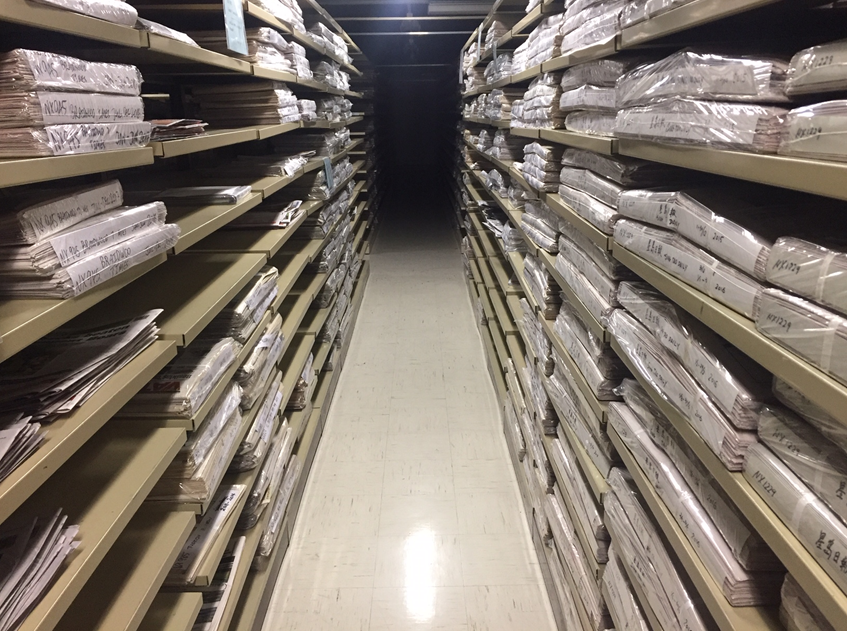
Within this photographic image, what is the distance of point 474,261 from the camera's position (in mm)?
5484

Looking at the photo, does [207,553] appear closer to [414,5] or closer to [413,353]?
[413,353]

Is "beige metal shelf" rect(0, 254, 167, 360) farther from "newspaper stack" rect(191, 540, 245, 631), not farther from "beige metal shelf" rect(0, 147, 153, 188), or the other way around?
"newspaper stack" rect(191, 540, 245, 631)

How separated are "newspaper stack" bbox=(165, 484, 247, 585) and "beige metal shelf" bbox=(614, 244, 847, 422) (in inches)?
54.1

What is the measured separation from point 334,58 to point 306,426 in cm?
273

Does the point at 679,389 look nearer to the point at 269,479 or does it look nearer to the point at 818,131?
the point at 818,131

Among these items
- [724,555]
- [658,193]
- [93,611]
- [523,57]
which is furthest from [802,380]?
[523,57]

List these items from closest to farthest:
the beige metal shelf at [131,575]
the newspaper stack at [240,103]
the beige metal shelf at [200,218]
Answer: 1. the beige metal shelf at [131,575]
2. the beige metal shelf at [200,218]
3. the newspaper stack at [240,103]

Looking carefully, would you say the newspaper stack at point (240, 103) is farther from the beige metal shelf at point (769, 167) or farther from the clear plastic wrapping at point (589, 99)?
the beige metal shelf at point (769, 167)

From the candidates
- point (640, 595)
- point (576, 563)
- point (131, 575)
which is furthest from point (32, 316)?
point (576, 563)

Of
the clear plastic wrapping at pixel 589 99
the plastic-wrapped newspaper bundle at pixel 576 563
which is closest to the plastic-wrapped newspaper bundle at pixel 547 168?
the clear plastic wrapping at pixel 589 99

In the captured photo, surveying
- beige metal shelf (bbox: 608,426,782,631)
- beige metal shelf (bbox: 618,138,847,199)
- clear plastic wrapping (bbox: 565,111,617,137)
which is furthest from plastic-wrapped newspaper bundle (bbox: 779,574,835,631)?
clear plastic wrapping (bbox: 565,111,617,137)

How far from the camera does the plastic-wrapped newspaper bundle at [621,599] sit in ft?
4.64

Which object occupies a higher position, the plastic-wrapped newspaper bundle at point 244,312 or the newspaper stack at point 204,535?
the plastic-wrapped newspaper bundle at point 244,312

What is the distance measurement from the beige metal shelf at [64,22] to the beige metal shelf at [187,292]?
26.7 inches
